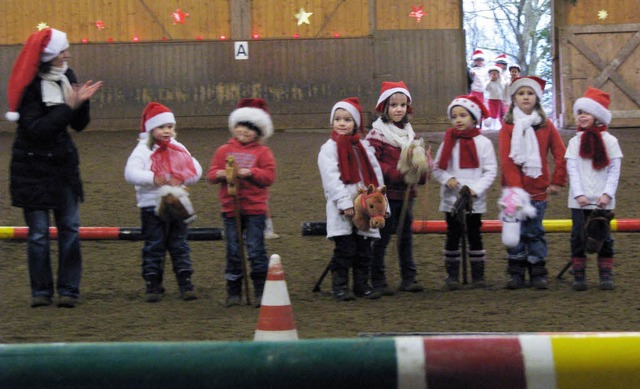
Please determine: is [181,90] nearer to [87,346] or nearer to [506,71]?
[506,71]

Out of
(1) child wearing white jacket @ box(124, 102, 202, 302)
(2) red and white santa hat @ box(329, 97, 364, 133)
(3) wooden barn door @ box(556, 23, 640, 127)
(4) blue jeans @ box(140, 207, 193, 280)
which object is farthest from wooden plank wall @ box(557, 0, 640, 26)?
(4) blue jeans @ box(140, 207, 193, 280)

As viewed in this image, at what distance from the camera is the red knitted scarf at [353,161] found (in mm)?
7582

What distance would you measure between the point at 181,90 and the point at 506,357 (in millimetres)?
17546

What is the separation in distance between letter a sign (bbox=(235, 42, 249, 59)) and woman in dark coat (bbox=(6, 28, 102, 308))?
13.0 metres

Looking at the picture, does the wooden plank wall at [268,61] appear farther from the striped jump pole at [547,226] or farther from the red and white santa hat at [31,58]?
the red and white santa hat at [31,58]

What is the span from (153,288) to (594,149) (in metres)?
3.21

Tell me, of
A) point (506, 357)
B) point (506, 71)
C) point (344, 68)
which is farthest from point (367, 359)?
point (506, 71)

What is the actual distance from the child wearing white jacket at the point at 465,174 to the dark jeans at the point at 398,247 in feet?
0.88

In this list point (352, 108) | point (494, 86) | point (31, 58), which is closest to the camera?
point (31, 58)

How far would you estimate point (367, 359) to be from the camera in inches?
134

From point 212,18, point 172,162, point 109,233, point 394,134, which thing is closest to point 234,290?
→ point 172,162

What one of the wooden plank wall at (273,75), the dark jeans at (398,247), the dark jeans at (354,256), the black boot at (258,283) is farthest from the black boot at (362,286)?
the wooden plank wall at (273,75)

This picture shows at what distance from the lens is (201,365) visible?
134 inches

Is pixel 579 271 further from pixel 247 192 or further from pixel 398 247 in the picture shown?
pixel 247 192
